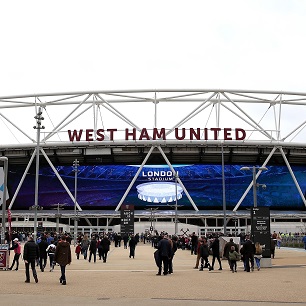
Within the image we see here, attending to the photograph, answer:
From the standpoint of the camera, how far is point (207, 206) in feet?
266

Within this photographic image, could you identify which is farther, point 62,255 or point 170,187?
point 170,187

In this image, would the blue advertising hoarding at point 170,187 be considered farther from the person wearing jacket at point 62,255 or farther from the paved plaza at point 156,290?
the person wearing jacket at point 62,255

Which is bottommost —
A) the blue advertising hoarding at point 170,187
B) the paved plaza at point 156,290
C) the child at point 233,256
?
the paved plaza at point 156,290

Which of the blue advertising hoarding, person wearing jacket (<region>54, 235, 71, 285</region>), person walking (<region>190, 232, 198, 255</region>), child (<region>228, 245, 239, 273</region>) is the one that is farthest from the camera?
the blue advertising hoarding

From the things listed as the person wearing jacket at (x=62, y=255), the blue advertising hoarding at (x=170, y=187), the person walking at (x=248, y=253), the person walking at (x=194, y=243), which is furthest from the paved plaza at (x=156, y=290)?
the blue advertising hoarding at (x=170, y=187)

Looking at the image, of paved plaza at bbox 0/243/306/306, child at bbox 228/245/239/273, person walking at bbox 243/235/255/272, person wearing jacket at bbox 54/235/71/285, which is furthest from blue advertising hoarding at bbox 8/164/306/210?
person wearing jacket at bbox 54/235/71/285

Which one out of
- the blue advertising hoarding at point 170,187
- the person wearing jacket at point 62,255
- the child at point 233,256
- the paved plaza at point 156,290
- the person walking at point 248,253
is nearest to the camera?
the paved plaza at point 156,290

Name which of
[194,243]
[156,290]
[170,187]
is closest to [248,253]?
[156,290]

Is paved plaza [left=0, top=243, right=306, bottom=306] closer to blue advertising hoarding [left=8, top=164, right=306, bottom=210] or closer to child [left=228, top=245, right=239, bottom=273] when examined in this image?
child [left=228, top=245, right=239, bottom=273]

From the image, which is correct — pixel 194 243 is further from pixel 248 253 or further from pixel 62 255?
pixel 62 255

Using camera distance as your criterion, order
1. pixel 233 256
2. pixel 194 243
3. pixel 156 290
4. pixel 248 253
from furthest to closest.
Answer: pixel 194 243 < pixel 248 253 < pixel 233 256 < pixel 156 290

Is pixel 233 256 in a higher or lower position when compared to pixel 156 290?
higher

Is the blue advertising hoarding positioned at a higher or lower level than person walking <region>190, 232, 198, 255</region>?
higher

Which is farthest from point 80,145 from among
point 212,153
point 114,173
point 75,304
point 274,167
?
point 75,304
